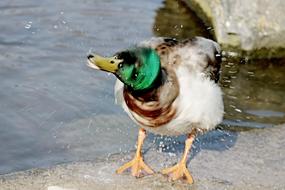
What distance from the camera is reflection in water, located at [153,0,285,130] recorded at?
20.4ft

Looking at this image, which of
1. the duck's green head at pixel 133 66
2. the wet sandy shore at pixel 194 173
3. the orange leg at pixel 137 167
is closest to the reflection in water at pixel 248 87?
the wet sandy shore at pixel 194 173

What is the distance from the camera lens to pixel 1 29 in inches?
300

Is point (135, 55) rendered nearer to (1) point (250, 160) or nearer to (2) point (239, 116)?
(1) point (250, 160)

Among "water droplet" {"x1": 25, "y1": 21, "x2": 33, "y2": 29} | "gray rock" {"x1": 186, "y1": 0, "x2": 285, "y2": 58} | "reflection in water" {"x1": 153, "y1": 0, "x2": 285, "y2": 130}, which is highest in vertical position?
"gray rock" {"x1": 186, "y1": 0, "x2": 285, "y2": 58}

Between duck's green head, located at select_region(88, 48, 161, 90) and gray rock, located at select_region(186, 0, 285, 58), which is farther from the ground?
duck's green head, located at select_region(88, 48, 161, 90)

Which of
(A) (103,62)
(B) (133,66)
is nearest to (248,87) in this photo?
(B) (133,66)

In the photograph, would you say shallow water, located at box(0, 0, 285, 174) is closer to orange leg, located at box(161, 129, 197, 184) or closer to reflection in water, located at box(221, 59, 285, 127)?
reflection in water, located at box(221, 59, 285, 127)

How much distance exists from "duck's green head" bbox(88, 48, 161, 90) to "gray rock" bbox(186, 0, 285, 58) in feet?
13.4

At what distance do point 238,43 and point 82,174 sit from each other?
146 inches

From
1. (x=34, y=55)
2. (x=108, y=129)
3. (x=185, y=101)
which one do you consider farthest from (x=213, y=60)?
(x=34, y=55)

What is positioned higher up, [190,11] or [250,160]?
[250,160]

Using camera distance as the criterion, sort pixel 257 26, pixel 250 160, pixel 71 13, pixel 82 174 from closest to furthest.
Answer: pixel 82 174
pixel 250 160
pixel 257 26
pixel 71 13

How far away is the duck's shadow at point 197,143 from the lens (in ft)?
16.0

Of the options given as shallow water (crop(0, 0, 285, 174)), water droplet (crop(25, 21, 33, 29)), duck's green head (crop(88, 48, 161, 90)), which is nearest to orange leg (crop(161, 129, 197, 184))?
shallow water (crop(0, 0, 285, 174))
